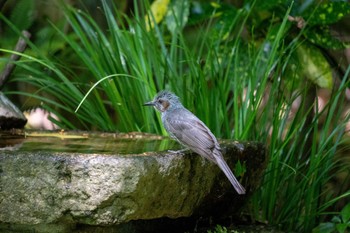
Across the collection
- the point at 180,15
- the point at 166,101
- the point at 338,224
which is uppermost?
the point at 180,15

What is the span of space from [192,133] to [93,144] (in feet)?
1.86

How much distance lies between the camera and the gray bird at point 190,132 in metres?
2.89

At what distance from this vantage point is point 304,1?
4.36m

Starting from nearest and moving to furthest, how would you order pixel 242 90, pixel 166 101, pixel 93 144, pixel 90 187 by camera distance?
pixel 90 187
pixel 93 144
pixel 166 101
pixel 242 90

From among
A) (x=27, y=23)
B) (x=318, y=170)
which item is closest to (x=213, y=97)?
(x=318, y=170)

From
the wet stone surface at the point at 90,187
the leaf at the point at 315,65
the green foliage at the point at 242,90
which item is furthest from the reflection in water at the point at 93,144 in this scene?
the leaf at the point at 315,65

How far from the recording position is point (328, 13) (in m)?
4.01

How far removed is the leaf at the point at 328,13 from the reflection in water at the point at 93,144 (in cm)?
129

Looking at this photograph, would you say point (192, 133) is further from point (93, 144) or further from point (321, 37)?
point (321, 37)

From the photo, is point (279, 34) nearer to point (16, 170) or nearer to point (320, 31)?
point (320, 31)

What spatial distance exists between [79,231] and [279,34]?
1773 mm

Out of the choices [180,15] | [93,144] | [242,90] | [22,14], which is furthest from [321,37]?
[22,14]

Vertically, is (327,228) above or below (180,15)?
below

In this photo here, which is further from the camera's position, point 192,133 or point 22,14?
point 22,14
